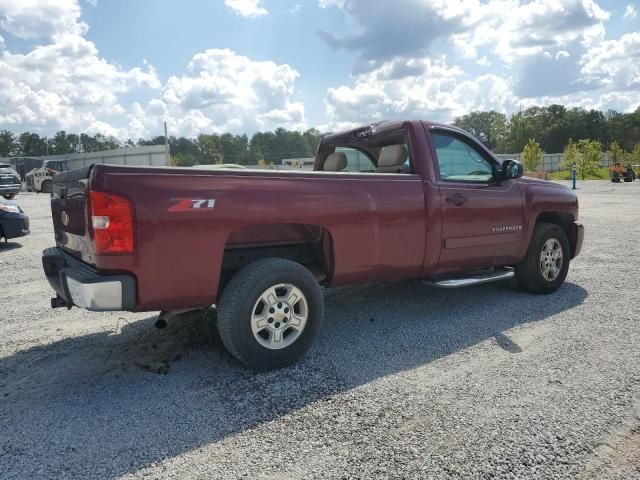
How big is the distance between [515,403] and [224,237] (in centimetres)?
217

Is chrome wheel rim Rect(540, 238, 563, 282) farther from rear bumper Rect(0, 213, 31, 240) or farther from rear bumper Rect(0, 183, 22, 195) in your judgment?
rear bumper Rect(0, 183, 22, 195)

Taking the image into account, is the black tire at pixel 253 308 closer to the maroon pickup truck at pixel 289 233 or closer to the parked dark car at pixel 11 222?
the maroon pickup truck at pixel 289 233

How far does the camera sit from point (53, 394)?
3211 mm

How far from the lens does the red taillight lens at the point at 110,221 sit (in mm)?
2865

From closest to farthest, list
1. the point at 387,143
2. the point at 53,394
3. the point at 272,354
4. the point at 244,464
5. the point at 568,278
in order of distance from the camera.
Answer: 1. the point at 244,464
2. the point at 53,394
3. the point at 272,354
4. the point at 387,143
5. the point at 568,278

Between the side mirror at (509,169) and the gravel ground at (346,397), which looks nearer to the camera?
the gravel ground at (346,397)

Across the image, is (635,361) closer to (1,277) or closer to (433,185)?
(433,185)

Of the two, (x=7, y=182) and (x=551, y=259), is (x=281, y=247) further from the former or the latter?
(x=7, y=182)

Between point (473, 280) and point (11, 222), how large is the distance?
874cm

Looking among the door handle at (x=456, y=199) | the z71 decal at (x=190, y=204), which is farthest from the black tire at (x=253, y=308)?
the door handle at (x=456, y=199)

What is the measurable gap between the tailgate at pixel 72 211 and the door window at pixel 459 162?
3091mm

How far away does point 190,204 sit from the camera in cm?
307

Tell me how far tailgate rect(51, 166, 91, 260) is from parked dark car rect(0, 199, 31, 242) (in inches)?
250

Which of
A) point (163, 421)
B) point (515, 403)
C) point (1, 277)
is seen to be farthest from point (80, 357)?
point (1, 277)
